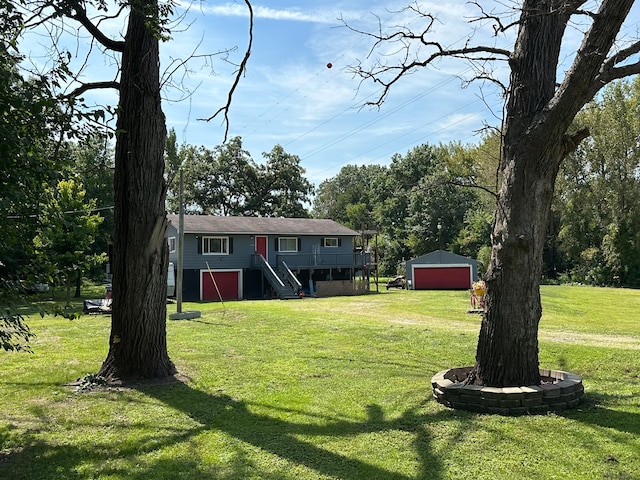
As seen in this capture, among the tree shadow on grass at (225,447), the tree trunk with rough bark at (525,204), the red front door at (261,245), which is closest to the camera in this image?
the tree shadow on grass at (225,447)

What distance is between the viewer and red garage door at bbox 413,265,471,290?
120 feet

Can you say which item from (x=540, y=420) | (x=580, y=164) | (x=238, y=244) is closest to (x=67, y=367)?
(x=540, y=420)

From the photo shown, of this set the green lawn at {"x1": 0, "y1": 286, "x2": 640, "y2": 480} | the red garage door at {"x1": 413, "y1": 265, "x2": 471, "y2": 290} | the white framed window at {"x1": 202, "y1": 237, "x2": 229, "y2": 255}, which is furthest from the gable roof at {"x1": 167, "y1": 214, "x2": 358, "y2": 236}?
the green lawn at {"x1": 0, "y1": 286, "x2": 640, "y2": 480}

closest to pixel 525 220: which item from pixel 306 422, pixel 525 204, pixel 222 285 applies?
pixel 525 204

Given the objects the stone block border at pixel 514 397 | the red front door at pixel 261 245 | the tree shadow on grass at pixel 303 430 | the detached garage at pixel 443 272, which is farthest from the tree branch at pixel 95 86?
the detached garage at pixel 443 272

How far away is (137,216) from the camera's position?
709 centimetres

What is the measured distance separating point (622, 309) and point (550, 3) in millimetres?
19362

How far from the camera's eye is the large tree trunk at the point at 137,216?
7.05m

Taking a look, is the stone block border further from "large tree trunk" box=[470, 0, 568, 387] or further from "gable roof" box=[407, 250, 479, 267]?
"gable roof" box=[407, 250, 479, 267]

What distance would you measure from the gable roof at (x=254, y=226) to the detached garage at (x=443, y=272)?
5.52 m

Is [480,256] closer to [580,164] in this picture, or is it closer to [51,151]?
[580,164]

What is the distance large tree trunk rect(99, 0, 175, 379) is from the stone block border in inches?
163

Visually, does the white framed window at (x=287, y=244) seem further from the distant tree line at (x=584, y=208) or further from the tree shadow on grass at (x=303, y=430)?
the tree shadow on grass at (x=303, y=430)

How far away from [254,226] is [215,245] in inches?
139
